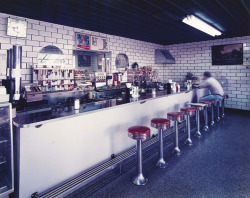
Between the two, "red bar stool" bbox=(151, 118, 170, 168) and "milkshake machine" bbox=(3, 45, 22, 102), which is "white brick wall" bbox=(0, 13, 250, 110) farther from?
"red bar stool" bbox=(151, 118, 170, 168)

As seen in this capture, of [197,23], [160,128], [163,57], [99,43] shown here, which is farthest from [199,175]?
[163,57]

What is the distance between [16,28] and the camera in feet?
14.4

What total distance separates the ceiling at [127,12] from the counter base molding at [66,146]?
2062mm

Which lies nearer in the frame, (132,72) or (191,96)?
(191,96)

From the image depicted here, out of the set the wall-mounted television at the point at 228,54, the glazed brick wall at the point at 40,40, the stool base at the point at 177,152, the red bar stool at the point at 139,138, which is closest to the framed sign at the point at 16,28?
the glazed brick wall at the point at 40,40

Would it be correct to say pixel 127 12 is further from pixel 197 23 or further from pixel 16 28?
pixel 16 28

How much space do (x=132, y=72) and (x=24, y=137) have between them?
17.7ft

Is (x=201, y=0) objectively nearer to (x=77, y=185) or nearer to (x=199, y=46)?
(x=77, y=185)

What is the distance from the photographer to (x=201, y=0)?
11.7 ft

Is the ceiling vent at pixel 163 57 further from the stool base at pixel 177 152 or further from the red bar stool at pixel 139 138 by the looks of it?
the red bar stool at pixel 139 138

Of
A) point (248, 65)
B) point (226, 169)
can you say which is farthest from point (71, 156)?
point (248, 65)

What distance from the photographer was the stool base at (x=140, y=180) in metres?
2.71

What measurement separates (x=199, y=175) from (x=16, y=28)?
189 inches

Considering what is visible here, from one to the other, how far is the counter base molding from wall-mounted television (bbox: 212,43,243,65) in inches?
225
